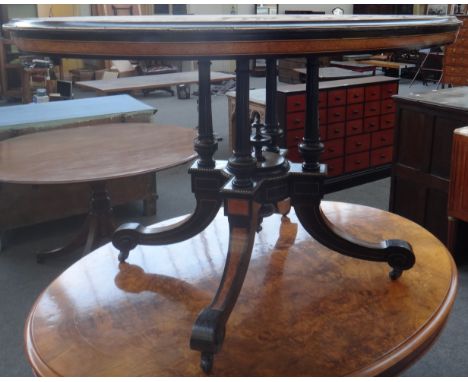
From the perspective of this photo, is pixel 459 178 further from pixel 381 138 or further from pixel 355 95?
pixel 381 138

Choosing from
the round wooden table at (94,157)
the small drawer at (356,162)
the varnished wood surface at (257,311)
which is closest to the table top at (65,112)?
the round wooden table at (94,157)

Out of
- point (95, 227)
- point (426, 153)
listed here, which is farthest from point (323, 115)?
point (95, 227)

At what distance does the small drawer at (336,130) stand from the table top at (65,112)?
1287 mm

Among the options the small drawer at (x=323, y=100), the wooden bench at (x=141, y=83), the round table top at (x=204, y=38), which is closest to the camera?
the round table top at (x=204, y=38)

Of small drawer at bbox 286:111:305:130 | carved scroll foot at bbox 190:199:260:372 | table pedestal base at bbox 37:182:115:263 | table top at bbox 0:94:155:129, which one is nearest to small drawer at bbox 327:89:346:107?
small drawer at bbox 286:111:305:130

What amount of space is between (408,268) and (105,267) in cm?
64

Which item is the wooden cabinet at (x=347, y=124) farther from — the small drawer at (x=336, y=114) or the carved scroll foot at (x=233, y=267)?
the carved scroll foot at (x=233, y=267)

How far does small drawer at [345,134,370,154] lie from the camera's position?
4062mm

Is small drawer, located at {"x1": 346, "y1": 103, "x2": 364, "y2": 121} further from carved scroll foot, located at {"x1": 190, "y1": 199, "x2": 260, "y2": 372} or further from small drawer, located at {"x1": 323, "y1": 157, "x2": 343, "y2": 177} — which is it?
carved scroll foot, located at {"x1": 190, "y1": 199, "x2": 260, "y2": 372}

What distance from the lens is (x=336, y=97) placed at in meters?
3.88

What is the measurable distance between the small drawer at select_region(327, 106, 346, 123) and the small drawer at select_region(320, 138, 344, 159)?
0.15 m

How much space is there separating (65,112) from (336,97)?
184 centimetres

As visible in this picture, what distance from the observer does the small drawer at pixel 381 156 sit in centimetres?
424

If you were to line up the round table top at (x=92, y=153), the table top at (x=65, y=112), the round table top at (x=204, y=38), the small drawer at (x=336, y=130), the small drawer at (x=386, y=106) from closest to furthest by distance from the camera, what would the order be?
1. the round table top at (x=204, y=38)
2. the round table top at (x=92, y=153)
3. the table top at (x=65, y=112)
4. the small drawer at (x=336, y=130)
5. the small drawer at (x=386, y=106)
